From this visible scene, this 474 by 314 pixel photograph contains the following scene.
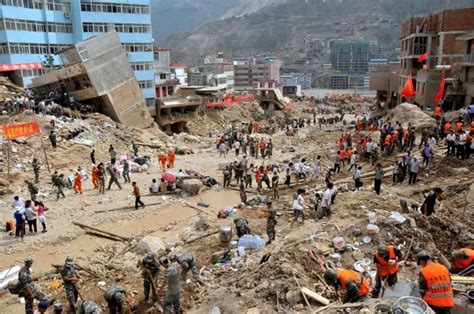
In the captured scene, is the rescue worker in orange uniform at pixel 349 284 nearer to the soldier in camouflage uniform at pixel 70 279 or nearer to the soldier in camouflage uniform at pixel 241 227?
the soldier in camouflage uniform at pixel 241 227

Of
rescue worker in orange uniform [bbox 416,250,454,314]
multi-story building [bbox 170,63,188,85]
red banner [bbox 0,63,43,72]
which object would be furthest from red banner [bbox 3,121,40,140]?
multi-story building [bbox 170,63,188,85]

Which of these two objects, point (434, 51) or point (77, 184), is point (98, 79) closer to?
point (77, 184)

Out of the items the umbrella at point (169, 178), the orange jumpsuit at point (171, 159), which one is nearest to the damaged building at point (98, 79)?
the orange jumpsuit at point (171, 159)

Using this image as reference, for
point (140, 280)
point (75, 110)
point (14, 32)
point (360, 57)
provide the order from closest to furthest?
1. point (140, 280)
2. point (75, 110)
3. point (14, 32)
4. point (360, 57)

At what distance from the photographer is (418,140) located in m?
23.3

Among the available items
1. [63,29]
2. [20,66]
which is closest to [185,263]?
[20,66]

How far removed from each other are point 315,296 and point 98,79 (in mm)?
27449

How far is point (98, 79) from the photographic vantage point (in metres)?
30.6

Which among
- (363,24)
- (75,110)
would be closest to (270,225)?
(75,110)

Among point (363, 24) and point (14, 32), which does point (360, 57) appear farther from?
point (14, 32)

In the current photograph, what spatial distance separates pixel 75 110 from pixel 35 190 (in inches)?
621

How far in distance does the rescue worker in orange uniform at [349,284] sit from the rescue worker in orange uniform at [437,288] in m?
0.91

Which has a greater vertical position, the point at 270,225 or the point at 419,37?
the point at 419,37

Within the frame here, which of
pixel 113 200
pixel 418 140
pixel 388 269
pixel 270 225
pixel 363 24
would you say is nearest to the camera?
pixel 388 269
